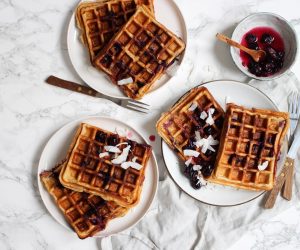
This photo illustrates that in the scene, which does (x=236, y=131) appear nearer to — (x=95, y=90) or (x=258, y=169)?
(x=258, y=169)

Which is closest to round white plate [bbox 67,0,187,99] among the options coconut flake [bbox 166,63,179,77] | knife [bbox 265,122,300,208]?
coconut flake [bbox 166,63,179,77]

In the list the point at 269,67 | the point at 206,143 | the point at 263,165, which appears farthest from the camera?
the point at 269,67

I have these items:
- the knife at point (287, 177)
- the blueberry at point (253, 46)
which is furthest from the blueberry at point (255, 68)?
the knife at point (287, 177)

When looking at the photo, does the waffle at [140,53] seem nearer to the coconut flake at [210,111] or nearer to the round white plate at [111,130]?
the round white plate at [111,130]

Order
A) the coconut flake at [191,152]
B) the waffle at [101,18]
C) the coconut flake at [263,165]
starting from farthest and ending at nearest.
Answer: the waffle at [101,18] → the coconut flake at [191,152] → the coconut flake at [263,165]

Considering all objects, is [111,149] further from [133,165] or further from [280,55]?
[280,55]

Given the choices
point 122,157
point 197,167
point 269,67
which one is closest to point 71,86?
point 122,157

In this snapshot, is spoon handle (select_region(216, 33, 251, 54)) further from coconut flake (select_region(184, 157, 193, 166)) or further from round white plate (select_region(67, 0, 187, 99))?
coconut flake (select_region(184, 157, 193, 166))
